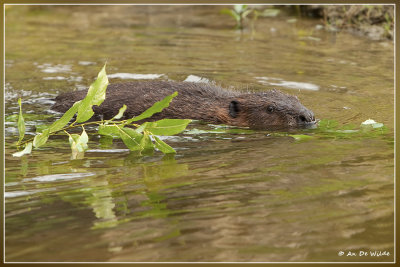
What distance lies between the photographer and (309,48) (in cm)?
1143

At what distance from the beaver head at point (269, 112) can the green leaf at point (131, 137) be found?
1902mm

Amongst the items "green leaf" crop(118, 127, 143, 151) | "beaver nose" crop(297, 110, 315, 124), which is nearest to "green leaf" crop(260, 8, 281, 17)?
"beaver nose" crop(297, 110, 315, 124)

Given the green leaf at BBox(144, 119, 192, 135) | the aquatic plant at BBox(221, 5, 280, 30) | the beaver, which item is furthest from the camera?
the aquatic plant at BBox(221, 5, 280, 30)

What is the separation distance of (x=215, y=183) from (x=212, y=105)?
2.65 metres

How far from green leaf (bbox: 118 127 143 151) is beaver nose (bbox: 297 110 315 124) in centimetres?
209

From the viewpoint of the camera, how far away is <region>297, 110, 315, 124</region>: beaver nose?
6758 mm

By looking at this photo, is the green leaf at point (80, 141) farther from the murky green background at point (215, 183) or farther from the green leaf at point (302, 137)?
the green leaf at point (302, 137)

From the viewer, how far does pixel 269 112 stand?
7.00m

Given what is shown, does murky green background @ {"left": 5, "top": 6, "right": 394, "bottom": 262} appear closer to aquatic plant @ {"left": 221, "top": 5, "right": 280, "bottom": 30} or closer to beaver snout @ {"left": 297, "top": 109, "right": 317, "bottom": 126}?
beaver snout @ {"left": 297, "top": 109, "right": 317, "bottom": 126}

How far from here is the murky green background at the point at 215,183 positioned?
350cm

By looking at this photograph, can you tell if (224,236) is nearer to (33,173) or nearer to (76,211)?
(76,211)

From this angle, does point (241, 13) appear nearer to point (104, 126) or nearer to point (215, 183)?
point (104, 126)

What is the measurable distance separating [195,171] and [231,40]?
24.4 ft

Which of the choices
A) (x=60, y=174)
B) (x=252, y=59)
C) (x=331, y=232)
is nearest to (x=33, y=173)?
(x=60, y=174)
